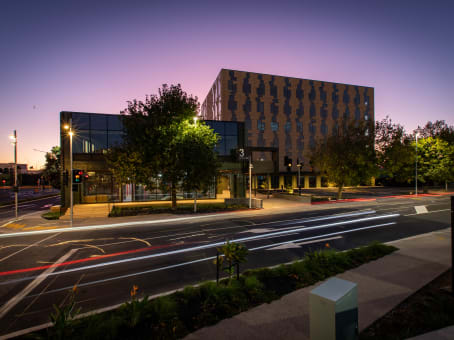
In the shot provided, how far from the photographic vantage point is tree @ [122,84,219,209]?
66.2ft

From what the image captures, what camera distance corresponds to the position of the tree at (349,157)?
28781mm

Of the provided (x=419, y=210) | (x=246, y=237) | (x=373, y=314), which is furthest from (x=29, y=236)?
(x=419, y=210)

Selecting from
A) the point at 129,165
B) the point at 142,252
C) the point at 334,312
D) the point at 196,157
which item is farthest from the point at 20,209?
the point at 334,312

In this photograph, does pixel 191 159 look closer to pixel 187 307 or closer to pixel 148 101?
pixel 148 101

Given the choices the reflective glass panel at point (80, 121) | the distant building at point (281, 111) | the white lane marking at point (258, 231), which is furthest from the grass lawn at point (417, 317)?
the distant building at point (281, 111)

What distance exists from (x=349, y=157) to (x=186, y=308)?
28955 millimetres

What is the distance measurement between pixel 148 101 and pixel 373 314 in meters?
22.1

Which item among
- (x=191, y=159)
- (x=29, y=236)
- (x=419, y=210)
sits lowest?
(x=29, y=236)

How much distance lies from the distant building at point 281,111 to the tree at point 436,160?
59.7 feet

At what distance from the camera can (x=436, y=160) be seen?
39.1 metres

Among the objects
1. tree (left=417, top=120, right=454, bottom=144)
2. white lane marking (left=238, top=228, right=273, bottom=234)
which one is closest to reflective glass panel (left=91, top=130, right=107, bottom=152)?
white lane marking (left=238, top=228, right=273, bottom=234)

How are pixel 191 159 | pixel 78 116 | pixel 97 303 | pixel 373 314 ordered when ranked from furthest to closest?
pixel 78 116
pixel 191 159
pixel 97 303
pixel 373 314

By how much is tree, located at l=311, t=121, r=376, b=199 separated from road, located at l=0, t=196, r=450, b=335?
1091cm

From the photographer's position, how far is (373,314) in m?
4.93
